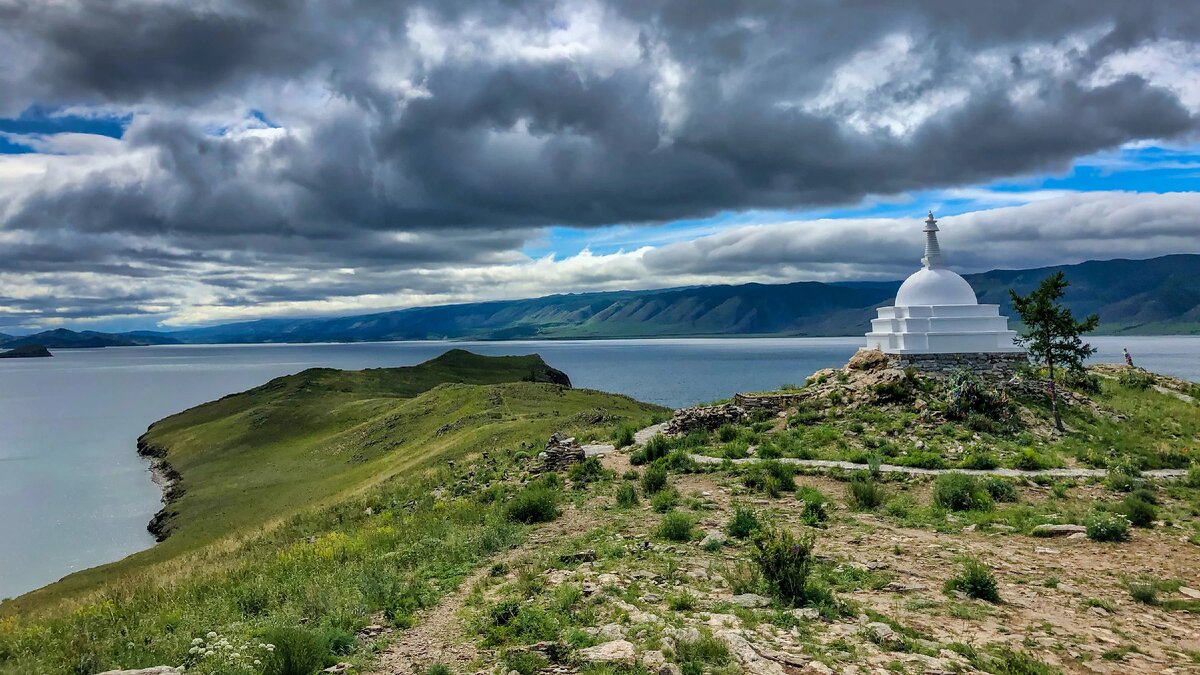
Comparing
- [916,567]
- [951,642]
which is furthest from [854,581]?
[951,642]

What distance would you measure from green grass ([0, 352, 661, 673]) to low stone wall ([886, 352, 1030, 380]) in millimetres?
14783

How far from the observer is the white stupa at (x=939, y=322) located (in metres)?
37.2

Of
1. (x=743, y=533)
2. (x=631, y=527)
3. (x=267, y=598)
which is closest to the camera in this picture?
(x=267, y=598)

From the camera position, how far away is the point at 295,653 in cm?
928

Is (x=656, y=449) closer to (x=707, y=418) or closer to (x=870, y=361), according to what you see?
(x=707, y=418)

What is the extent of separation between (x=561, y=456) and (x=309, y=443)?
2145 inches

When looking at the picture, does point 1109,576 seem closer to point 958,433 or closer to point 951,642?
point 951,642

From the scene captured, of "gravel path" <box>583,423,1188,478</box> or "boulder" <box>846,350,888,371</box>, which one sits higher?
"boulder" <box>846,350,888,371</box>

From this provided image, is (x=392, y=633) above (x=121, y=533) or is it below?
above

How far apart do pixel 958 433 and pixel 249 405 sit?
318 feet

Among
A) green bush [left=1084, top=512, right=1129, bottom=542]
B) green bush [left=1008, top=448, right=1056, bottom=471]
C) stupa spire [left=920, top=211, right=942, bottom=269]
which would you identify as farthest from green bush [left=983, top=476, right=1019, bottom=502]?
stupa spire [left=920, top=211, right=942, bottom=269]

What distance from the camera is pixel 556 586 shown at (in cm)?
1247

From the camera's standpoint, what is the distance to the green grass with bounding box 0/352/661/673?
11938 millimetres

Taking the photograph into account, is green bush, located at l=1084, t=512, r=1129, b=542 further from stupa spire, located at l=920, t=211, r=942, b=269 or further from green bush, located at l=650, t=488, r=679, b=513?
stupa spire, located at l=920, t=211, r=942, b=269
